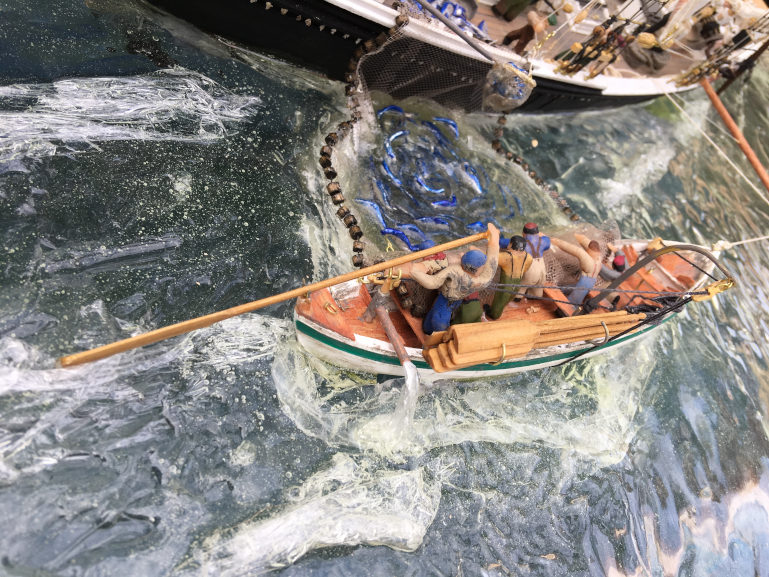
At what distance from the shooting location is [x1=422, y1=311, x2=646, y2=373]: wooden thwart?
6086 millimetres

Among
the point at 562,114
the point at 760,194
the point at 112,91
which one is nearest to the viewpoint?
the point at 112,91

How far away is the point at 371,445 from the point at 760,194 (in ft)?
39.5

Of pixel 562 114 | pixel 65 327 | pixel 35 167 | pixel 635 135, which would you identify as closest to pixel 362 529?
pixel 65 327

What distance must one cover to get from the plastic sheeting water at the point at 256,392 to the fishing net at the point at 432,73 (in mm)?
678

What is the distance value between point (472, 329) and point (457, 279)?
58 centimetres

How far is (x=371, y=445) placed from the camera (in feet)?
A: 21.8

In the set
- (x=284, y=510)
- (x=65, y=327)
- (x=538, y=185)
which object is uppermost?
(x=538, y=185)

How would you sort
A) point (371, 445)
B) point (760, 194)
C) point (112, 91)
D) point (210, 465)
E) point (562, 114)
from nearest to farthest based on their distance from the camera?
point (210, 465), point (371, 445), point (112, 91), point (562, 114), point (760, 194)

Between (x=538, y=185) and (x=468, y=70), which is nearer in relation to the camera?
(x=468, y=70)

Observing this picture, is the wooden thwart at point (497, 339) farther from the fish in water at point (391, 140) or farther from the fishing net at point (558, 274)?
the fish in water at point (391, 140)

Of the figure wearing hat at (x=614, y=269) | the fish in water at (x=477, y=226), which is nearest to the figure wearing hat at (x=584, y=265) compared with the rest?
the figure wearing hat at (x=614, y=269)

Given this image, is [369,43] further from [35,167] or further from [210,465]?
[210,465]

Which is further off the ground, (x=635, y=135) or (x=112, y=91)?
(x=635, y=135)

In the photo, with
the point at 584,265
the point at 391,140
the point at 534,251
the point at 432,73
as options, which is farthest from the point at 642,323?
the point at 432,73
